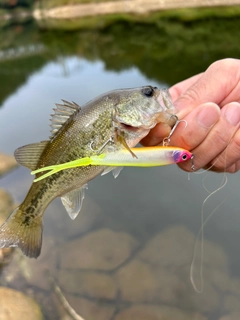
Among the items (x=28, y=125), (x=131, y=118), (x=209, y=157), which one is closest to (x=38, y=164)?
(x=131, y=118)

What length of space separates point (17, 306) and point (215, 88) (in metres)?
3.53

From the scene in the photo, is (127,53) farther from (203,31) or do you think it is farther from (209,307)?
(209,307)

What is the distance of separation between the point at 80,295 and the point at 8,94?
10963 mm

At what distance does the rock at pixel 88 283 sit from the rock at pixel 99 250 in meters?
0.12

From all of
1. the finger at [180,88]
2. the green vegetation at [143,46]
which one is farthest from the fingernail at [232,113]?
the green vegetation at [143,46]

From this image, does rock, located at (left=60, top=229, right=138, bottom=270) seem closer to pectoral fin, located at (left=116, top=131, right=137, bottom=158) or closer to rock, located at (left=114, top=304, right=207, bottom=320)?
rock, located at (left=114, top=304, right=207, bottom=320)

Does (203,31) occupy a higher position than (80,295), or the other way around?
(203,31)

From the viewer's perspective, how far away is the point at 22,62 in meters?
20.0

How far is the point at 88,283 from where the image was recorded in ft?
14.8

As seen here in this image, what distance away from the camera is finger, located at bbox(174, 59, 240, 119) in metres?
2.48

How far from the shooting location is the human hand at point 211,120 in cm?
231

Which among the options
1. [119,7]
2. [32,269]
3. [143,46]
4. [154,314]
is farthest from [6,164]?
[119,7]

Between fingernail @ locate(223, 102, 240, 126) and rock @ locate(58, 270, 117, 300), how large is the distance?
3040 millimetres

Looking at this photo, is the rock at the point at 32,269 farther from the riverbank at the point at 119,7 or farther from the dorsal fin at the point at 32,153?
the riverbank at the point at 119,7
